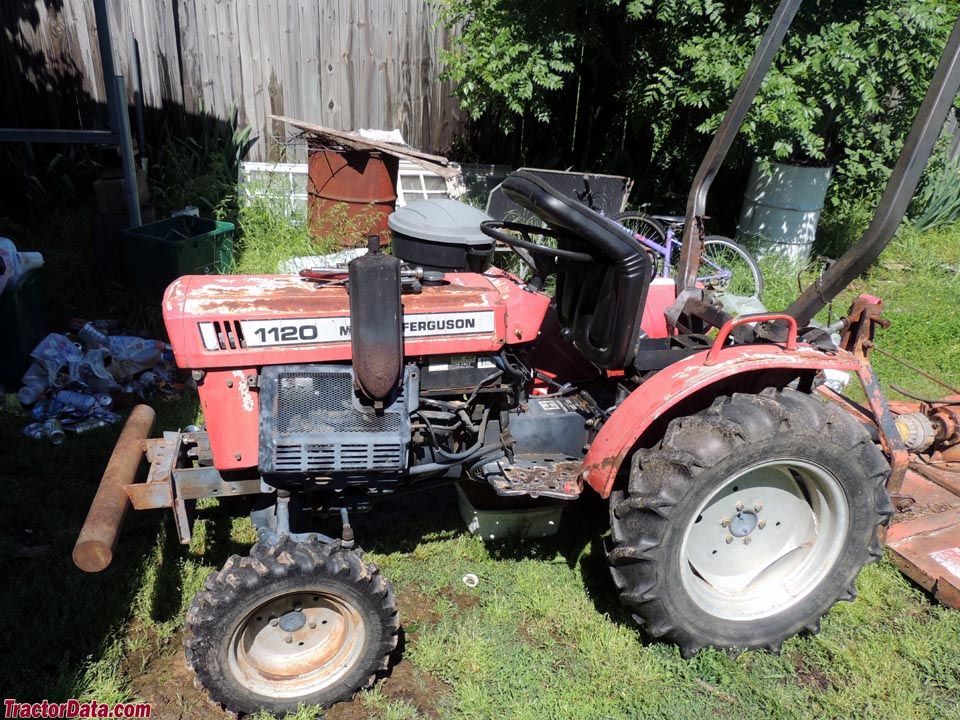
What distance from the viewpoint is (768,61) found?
2.85 meters

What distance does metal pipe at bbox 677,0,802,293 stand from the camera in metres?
2.81

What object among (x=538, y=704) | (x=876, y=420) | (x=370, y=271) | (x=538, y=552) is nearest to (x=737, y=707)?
(x=538, y=704)

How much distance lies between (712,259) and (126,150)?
14.8ft

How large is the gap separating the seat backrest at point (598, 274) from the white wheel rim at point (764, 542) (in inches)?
27.0

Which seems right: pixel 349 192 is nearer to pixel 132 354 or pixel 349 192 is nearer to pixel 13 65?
pixel 132 354

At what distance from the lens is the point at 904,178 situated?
7.50ft

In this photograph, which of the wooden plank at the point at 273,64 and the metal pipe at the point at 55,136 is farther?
the wooden plank at the point at 273,64

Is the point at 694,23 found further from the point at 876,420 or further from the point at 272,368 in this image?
the point at 272,368

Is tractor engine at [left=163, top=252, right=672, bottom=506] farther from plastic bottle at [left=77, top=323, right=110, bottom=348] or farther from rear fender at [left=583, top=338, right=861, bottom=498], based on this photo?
plastic bottle at [left=77, top=323, right=110, bottom=348]

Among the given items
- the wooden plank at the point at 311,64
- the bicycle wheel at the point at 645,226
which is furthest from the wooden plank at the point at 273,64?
the bicycle wheel at the point at 645,226

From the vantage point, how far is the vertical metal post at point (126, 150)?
5043 mm

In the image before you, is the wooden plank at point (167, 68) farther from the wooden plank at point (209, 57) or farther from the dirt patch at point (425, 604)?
the dirt patch at point (425, 604)

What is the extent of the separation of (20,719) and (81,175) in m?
5.35

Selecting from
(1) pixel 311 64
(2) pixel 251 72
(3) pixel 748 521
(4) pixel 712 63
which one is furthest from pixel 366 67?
(3) pixel 748 521
